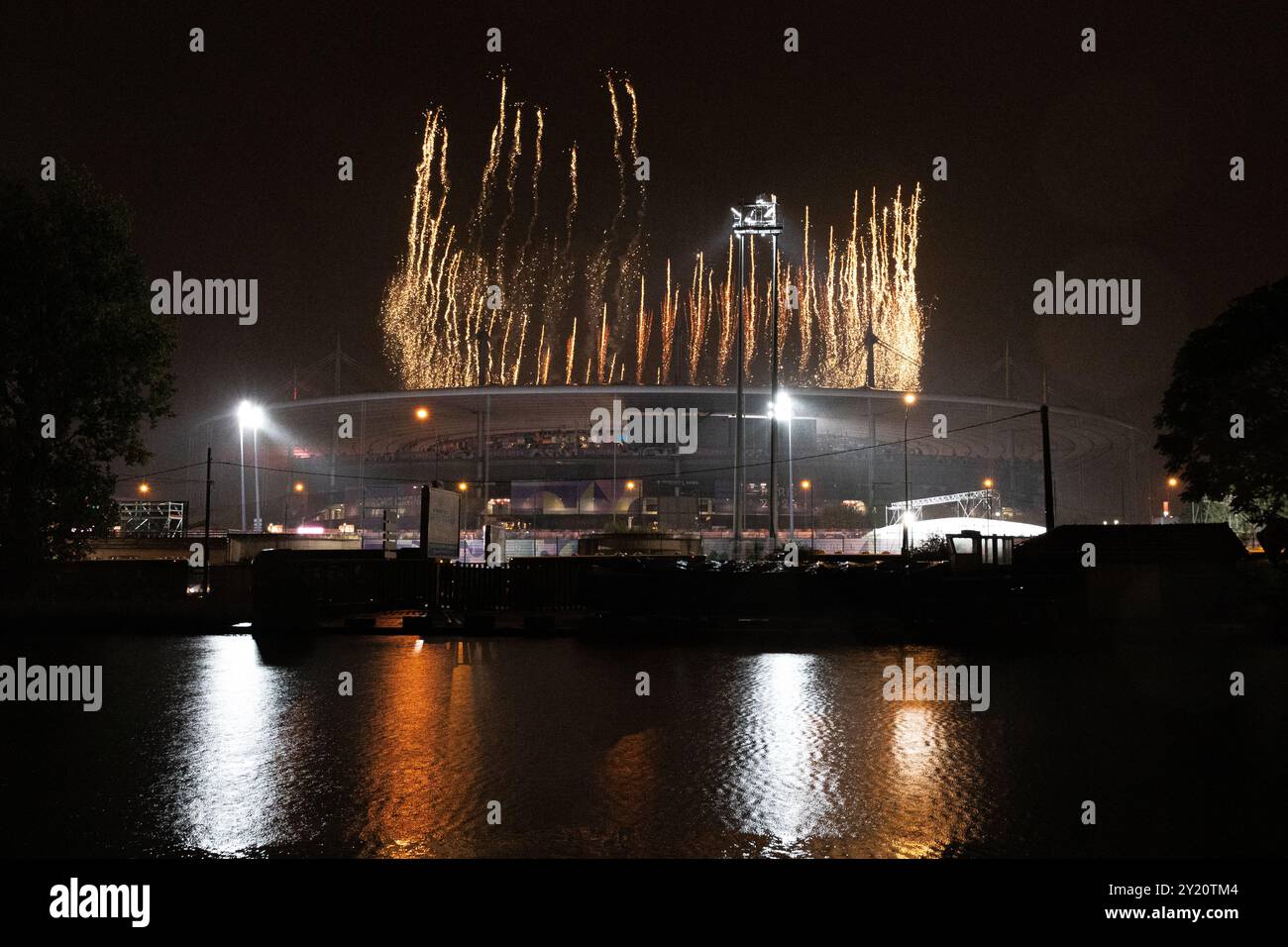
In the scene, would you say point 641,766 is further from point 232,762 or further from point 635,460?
point 635,460

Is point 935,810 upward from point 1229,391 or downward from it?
downward

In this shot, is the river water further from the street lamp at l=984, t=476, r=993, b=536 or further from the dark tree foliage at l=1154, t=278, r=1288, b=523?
the street lamp at l=984, t=476, r=993, b=536

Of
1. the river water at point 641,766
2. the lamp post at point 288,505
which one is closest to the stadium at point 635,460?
the lamp post at point 288,505

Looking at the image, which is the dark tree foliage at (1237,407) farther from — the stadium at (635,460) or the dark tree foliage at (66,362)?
the stadium at (635,460)

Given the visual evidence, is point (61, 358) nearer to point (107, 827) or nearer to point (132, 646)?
point (132, 646)

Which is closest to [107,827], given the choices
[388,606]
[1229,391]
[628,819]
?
[628,819]

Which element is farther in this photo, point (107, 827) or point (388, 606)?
point (388, 606)
